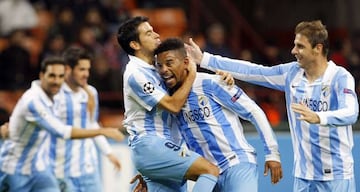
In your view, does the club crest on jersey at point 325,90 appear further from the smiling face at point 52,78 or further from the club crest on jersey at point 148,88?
the smiling face at point 52,78

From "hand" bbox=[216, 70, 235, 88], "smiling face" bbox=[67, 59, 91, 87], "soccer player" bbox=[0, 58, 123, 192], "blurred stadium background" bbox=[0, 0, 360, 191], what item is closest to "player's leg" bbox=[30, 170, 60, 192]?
"soccer player" bbox=[0, 58, 123, 192]

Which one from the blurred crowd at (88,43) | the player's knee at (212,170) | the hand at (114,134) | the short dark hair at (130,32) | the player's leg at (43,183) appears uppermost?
the blurred crowd at (88,43)

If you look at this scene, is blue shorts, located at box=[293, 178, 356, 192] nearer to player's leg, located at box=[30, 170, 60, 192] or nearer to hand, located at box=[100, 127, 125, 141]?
hand, located at box=[100, 127, 125, 141]

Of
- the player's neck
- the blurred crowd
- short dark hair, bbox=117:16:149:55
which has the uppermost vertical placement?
the blurred crowd

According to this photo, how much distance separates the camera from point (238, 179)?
770 centimetres

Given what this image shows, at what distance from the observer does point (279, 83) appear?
8281 millimetres

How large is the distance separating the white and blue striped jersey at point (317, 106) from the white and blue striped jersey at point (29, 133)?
2.24 m

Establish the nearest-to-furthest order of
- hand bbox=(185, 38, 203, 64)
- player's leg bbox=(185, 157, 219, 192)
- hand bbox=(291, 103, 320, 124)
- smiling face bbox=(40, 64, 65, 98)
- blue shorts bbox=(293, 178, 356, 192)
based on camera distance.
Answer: hand bbox=(291, 103, 320, 124) < player's leg bbox=(185, 157, 219, 192) < blue shorts bbox=(293, 178, 356, 192) < hand bbox=(185, 38, 203, 64) < smiling face bbox=(40, 64, 65, 98)

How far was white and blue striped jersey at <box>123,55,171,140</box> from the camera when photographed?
780 cm

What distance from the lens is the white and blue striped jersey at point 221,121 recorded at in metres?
7.79

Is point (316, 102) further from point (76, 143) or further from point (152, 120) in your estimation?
point (76, 143)

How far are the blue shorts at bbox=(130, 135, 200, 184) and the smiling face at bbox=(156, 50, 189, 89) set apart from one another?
0.44 metres

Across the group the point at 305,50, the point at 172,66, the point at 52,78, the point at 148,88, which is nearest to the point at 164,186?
the point at 148,88

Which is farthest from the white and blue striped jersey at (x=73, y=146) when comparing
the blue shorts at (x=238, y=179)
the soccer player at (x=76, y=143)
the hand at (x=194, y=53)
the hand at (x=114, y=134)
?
the blue shorts at (x=238, y=179)
